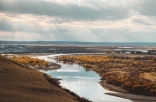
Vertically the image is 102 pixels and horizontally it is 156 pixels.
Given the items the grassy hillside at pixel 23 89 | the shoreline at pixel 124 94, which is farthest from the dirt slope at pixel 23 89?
the shoreline at pixel 124 94

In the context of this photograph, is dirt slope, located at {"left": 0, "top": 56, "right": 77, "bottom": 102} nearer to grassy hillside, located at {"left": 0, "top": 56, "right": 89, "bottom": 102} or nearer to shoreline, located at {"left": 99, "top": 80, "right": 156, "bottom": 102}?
grassy hillside, located at {"left": 0, "top": 56, "right": 89, "bottom": 102}

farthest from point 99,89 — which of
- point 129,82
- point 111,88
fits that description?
point 129,82

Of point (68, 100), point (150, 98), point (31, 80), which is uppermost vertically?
point (31, 80)

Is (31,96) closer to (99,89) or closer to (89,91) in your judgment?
(89,91)

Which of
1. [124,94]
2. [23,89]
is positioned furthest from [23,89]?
[124,94]

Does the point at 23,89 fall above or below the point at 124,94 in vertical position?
above

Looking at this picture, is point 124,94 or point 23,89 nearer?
point 23,89

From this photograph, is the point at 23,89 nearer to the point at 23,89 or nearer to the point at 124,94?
the point at 23,89

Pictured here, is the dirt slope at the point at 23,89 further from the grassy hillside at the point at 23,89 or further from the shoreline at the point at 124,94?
the shoreline at the point at 124,94
